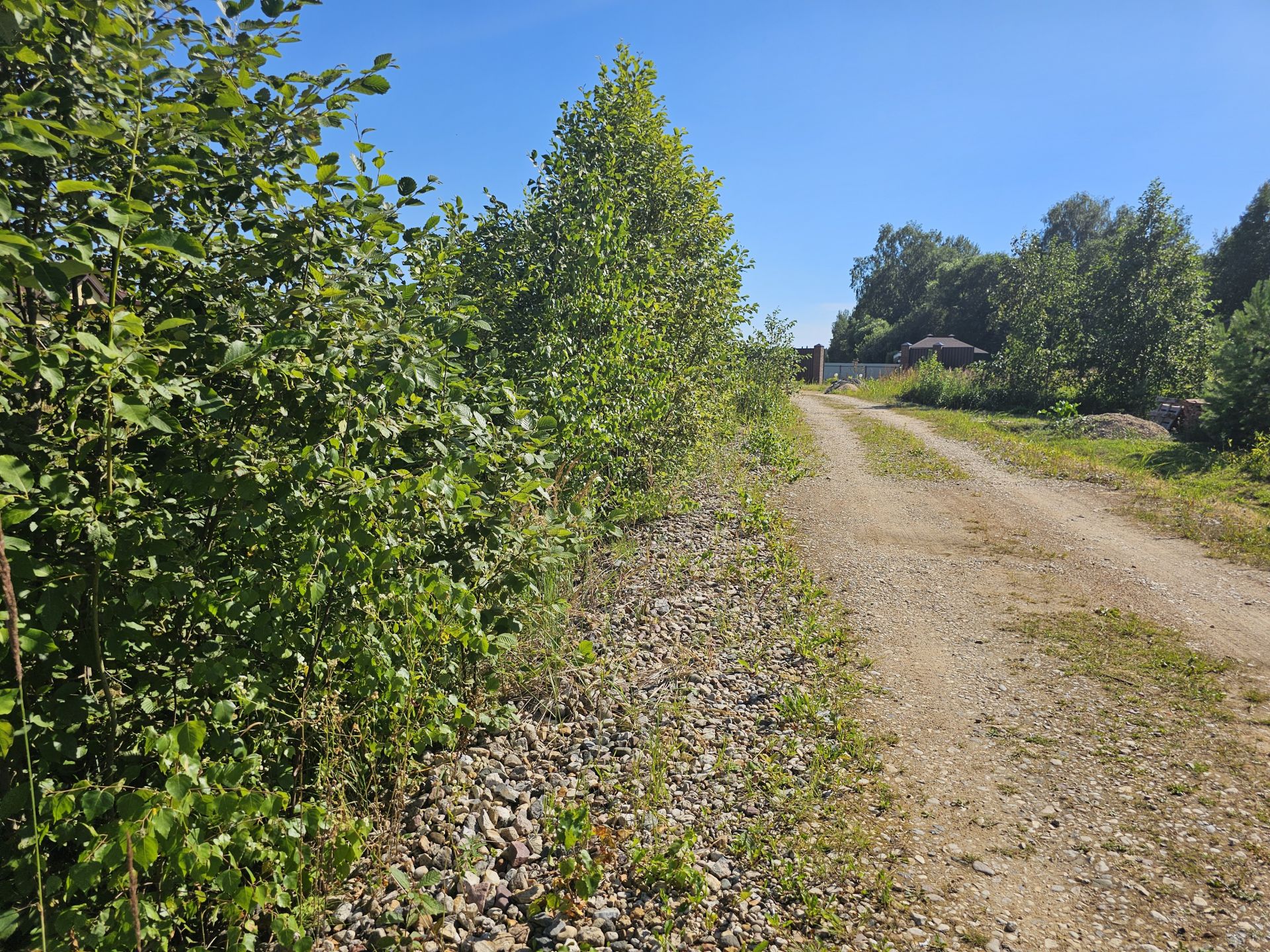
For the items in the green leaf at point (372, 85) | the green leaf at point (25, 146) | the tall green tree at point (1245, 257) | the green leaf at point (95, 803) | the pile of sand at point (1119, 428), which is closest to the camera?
the green leaf at point (25, 146)

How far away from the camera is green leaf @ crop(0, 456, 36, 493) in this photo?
148cm

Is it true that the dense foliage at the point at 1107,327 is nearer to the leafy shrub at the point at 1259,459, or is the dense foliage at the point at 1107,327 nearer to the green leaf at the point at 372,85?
the leafy shrub at the point at 1259,459

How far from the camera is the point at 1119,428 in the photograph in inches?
556

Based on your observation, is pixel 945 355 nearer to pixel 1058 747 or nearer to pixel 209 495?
pixel 1058 747

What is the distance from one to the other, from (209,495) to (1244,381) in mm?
15016

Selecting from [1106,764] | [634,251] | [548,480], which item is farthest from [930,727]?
[634,251]

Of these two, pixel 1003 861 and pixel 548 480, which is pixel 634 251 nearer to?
pixel 548 480

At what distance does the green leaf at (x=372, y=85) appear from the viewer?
7.07 ft

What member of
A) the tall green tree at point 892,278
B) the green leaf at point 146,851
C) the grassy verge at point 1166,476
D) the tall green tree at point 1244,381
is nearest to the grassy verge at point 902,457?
the grassy verge at point 1166,476

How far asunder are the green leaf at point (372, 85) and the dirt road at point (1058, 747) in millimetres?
3505

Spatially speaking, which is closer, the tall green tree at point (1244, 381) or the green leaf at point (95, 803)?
the green leaf at point (95, 803)

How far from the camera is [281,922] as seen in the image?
207cm

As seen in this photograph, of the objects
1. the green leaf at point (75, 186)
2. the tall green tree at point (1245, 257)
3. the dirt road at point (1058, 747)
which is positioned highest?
the tall green tree at point (1245, 257)

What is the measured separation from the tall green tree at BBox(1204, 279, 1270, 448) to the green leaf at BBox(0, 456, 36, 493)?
14838mm
